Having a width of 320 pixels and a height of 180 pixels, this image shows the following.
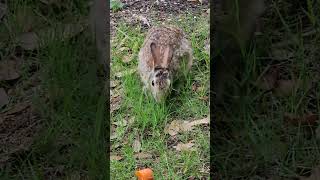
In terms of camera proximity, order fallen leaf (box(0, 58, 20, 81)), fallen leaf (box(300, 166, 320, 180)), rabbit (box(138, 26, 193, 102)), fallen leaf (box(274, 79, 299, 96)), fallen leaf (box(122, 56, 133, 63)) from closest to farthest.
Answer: fallen leaf (box(300, 166, 320, 180)) < rabbit (box(138, 26, 193, 102)) < fallen leaf (box(274, 79, 299, 96)) < fallen leaf (box(122, 56, 133, 63)) < fallen leaf (box(0, 58, 20, 81))

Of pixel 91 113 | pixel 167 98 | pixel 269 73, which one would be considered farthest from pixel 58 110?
pixel 269 73

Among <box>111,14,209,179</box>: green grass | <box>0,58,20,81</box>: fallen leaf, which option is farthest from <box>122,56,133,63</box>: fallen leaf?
<box>0,58,20,81</box>: fallen leaf

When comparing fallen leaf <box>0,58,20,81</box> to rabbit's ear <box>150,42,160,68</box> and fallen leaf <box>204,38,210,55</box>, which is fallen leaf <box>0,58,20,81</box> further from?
fallen leaf <box>204,38,210,55</box>

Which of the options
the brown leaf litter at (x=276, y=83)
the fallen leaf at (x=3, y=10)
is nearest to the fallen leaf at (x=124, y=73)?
the brown leaf litter at (x=276, y=83)

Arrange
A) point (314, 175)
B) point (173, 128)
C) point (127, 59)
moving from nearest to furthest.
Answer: point (314, 175) → point (173, 128) → point (127, 59)

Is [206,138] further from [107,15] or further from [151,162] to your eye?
[107,15]

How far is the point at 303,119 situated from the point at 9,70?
1376mm

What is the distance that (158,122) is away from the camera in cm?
A: 309

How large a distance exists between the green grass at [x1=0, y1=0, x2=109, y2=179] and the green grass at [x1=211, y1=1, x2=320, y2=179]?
0.51 metres

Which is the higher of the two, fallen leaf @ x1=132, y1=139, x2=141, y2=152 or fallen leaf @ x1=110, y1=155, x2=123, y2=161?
fallen leaf @ x1=132, y1=139, x2=141, y2=152

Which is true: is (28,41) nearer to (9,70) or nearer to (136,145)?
(9,70)

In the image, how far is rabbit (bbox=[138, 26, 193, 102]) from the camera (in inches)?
121

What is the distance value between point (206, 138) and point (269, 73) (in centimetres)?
48

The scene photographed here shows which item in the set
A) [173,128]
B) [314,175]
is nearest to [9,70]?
[173,128]
